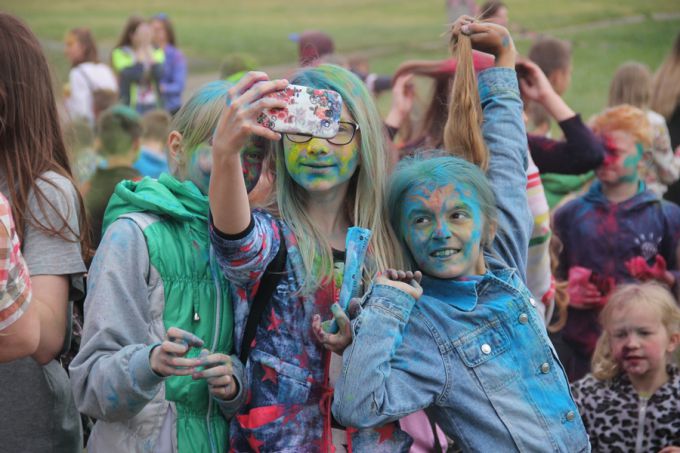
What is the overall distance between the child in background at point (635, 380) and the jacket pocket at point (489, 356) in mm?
1506

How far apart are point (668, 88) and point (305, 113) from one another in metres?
5.24

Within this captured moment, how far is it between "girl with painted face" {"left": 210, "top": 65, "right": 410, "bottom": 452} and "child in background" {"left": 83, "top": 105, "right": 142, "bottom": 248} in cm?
223

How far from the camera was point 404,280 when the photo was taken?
2.79 metres

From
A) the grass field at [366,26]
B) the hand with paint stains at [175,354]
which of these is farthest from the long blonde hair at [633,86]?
the grass field at [366,26]

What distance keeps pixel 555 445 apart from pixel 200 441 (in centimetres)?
104

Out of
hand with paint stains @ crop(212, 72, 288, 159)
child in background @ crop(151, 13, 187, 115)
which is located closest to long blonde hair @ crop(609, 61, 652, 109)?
hand with paint stains @ crop(212, 72, 288, 159)

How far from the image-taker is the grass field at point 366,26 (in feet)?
51.5

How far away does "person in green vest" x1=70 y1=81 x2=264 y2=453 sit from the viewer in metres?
2.67

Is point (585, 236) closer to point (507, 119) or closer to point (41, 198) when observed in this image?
point (507, 119)

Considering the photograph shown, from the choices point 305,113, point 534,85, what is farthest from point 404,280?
point 534,85

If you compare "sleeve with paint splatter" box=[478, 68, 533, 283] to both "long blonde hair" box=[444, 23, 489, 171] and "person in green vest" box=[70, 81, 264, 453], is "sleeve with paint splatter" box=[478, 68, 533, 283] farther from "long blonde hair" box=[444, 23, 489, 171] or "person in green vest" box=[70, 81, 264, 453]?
"person in green vest" box=[70, 81, 264, 453]

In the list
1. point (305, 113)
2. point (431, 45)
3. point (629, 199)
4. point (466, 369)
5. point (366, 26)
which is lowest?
point (366, 26)

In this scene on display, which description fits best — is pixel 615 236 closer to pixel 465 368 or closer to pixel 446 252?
pixel 446 252

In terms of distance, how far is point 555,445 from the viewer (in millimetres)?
2809
